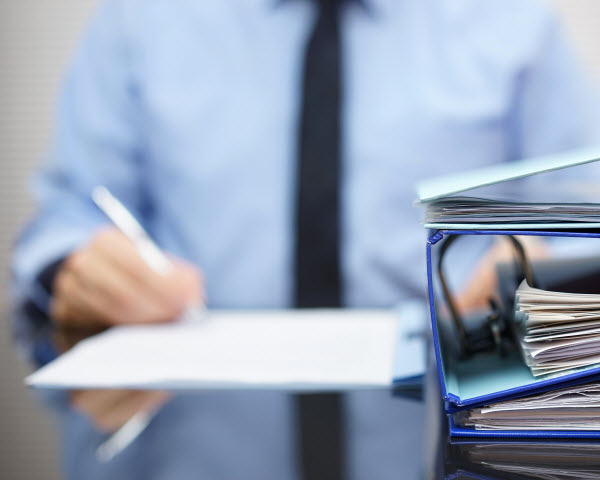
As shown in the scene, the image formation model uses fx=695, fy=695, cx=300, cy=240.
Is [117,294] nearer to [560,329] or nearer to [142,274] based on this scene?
[142,274]

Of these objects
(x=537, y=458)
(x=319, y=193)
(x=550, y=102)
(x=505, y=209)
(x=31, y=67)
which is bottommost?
(x=537, y=458)

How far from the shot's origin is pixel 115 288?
0.68 m

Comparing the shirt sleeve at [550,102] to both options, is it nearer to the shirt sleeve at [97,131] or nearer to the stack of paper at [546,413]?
the shirt sleeve at [97,131]

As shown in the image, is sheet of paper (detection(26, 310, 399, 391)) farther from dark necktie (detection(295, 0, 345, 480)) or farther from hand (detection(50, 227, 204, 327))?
dark necktie (detection(295, 0, 345, 480))

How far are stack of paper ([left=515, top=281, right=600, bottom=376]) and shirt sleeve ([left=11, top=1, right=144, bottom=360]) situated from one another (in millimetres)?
708

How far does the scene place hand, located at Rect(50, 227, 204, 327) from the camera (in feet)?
2.14

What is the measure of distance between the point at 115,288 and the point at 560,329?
0.48 metres

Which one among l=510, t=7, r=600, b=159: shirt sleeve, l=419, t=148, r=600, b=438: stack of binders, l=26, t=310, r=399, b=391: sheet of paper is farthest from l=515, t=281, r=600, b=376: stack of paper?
A: l=510, t=7, r=600, b=159: shirt sleeve

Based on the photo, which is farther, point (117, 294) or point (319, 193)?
point (319, 193)

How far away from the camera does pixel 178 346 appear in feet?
1.74

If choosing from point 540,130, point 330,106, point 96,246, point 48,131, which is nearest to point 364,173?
point 330,106

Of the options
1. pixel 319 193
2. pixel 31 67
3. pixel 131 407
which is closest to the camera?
pixel 131 407

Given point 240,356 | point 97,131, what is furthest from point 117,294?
point 97,131

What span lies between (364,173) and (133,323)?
372mm
